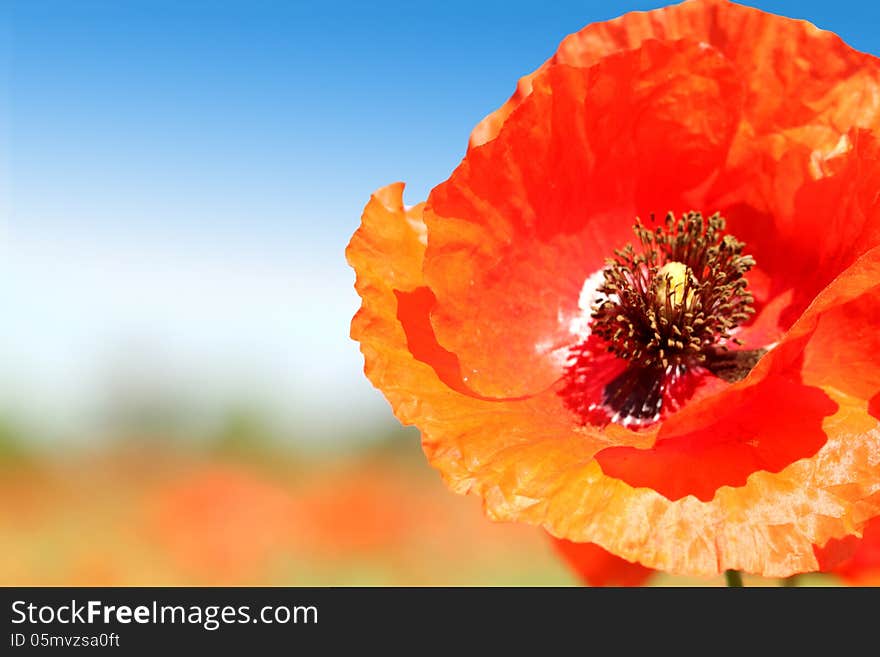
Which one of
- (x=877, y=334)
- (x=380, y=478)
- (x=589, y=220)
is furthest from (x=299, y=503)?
(x=877, y=334)

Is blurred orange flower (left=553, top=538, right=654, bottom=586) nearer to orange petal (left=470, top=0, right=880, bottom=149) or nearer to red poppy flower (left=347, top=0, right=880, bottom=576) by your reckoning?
red poppy flower (left=347, top=0, right=880, bottom=576)

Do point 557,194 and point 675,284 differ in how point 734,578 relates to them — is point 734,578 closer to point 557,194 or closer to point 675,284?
point 675,284

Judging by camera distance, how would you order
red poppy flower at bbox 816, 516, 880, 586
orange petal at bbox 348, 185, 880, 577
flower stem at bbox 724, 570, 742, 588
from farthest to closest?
red poppy flower at bbox 816, 516, 880, 586, flower stem at bbox 724, 570, 742, 588, orange petal at bbox 348, 185, 880, 577

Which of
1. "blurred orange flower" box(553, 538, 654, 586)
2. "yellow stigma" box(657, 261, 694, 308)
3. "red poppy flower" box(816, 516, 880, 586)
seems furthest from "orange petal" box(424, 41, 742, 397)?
"red poppy flower" box(816, 516, 880, 586)

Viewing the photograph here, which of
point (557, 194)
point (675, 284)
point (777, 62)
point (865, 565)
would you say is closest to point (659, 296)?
point (675, 284)

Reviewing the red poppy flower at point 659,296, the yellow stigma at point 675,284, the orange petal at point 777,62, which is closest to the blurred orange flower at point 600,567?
the red poppy flower at point 659,296

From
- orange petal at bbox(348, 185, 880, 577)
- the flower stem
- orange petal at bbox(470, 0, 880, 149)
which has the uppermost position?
orange petal at bbox(470, 0, 880, 149)

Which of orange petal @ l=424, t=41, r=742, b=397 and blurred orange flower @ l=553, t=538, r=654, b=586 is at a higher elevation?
orange petal @ l=424, t=41, r=742, b=397
